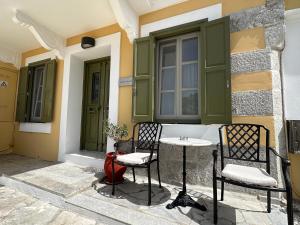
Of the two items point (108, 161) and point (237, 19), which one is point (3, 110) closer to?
point (108, 161)

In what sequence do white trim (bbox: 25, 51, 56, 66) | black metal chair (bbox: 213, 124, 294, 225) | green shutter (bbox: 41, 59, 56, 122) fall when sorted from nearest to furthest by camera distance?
black metal chair (bbox: 213, 124, 294, 225) < green shutter (bbox: 41, 59, 56, 122) < white trim (bbox: 25, 51, 56, 66)

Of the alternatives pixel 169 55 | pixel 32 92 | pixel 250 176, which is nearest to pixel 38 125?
pixel 32 92

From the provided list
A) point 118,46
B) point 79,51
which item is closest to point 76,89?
point 79,51

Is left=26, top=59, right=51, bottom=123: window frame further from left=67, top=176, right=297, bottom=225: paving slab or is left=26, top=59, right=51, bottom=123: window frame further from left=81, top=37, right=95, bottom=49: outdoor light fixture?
left=67, top=176, right=297, bottom=225: paving slab

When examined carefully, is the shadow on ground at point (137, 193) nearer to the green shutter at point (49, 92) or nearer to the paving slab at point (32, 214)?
the paving slab at point (32, 214)

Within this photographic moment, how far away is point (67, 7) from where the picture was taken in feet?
11.2

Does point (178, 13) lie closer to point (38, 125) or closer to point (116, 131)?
point (116, 131)

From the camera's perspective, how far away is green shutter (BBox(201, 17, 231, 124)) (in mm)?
2619

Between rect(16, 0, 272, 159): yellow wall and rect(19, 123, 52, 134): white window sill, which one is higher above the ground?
rect(16, 0, 272, 159): yellow wall

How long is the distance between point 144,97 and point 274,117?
2.00 metres

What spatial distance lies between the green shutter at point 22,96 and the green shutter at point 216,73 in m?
4.89

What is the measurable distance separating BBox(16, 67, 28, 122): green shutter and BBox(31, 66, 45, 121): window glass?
7.9 inches

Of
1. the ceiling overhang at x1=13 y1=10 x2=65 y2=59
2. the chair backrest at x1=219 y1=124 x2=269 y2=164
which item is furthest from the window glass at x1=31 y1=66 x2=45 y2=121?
the chair backrest at x1=219 y1=124 x2=269 y2=164

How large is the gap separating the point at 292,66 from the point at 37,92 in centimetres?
583
